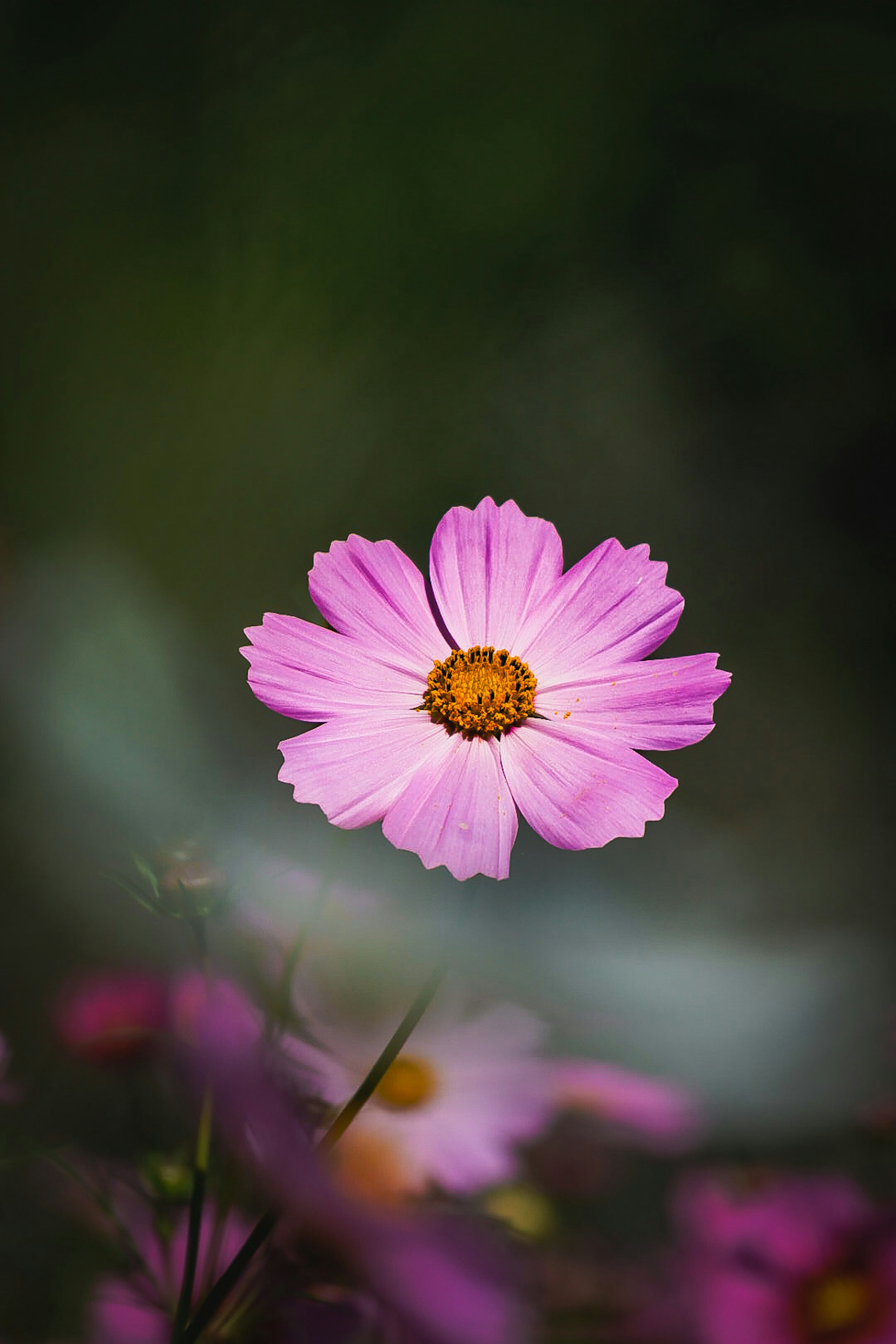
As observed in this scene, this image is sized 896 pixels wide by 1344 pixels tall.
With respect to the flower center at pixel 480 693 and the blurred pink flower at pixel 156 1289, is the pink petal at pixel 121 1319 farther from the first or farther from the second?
the flower center at pixel 480 693

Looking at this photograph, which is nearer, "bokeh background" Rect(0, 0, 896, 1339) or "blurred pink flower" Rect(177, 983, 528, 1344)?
"blurred pink flower" Rect(177, 983, 528, 1344)

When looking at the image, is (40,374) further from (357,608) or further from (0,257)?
(357,608)

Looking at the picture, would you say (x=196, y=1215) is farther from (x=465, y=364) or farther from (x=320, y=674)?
(x=465, y=364)

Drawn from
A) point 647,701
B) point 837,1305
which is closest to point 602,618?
point 647,701

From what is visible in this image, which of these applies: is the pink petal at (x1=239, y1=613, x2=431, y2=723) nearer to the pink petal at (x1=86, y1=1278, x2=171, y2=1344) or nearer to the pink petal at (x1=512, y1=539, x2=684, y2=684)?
the pink petal at (x1=512, y1=539, x2=684, y2=684)

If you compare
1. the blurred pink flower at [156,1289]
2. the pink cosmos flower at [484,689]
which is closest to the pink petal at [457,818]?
the pink cosmos flower at [484,689]

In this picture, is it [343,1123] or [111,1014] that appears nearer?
[343,1123]

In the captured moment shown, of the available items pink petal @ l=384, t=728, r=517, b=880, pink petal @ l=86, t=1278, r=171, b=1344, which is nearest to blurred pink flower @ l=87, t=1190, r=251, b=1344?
pink petal @ l=86, t=1278, r=171, b=1344
